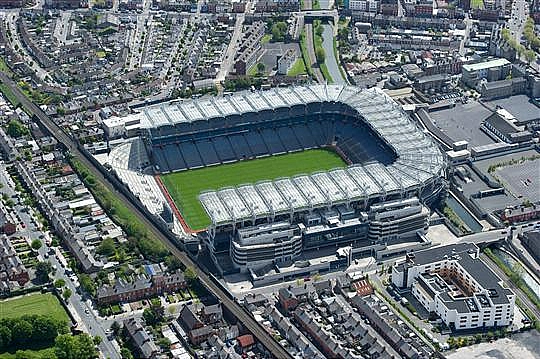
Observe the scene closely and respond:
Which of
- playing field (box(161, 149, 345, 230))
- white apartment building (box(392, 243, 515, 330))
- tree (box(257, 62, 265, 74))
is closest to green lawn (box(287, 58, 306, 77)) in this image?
tree (box(257, 62, 265, 74))

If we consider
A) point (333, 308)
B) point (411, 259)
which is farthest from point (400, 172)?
point (333, 308)

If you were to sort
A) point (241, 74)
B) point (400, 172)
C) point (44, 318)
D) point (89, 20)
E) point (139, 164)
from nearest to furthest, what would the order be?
point (44, 318) < point (400, 172) < point (139, 164) < point (241, 74) < point (89, 20)

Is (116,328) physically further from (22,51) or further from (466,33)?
(466,33)

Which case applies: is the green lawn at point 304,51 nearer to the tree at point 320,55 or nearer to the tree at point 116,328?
the tree at point 320,55

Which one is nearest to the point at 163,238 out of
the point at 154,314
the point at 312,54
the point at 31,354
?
the point at 154,314

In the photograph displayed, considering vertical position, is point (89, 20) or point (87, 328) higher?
point (89, 20)

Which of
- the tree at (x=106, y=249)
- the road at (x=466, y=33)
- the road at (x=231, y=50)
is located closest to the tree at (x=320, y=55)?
the road at (x=231, y=50)

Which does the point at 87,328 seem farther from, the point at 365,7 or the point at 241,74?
the point at 365,7
